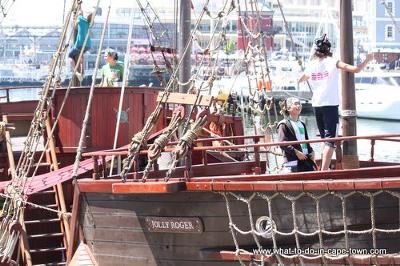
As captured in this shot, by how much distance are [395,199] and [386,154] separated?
27.4 m

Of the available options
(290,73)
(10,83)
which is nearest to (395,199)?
(290,73)

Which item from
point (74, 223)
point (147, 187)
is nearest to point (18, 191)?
point (74, 223)

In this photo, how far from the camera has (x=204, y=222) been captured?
9.09 meters

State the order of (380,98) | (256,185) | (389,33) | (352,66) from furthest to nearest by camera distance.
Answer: (389,33) < (380,98) < (352,66) < (256,185)

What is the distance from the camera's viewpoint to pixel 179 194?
9.17 metres

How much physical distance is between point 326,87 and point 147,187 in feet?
8.23

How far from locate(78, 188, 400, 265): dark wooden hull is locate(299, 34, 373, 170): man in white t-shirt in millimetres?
1198

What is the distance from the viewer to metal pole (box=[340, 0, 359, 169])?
32.7 ft

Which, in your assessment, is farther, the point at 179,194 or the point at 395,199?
the point at 179,194

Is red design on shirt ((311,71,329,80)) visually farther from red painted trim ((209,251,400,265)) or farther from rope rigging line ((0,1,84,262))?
rope rigging line ((0,1,84,262))

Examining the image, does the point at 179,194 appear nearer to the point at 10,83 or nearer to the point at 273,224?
the point at 273,224

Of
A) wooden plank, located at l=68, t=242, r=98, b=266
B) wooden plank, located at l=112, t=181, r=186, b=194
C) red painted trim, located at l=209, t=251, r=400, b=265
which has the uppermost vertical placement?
wooden plank, located at l=112, t=181, r=186, b=194

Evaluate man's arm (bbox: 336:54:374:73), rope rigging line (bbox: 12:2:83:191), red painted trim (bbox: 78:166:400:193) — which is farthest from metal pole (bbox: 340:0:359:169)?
rope rigging line (bbox: 12:2:83:191)

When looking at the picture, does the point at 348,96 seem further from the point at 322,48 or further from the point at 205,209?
the point at 205,209
